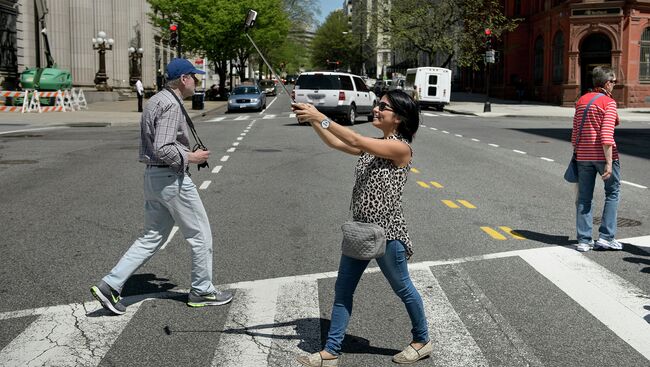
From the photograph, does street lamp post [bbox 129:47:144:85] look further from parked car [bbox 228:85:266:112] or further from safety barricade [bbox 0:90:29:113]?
safety barricade [bbox 0:90:29:113]

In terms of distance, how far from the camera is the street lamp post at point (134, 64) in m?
59.1

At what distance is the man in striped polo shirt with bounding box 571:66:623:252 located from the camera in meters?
7.68

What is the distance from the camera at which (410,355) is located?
178 inches

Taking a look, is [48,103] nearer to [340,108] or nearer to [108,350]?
[340,108]

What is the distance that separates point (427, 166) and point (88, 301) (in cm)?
1042

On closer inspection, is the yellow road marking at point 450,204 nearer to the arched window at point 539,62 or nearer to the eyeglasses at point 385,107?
the eyeglasses at point 385,107

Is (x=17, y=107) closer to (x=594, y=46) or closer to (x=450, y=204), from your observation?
(x=450, y=204)

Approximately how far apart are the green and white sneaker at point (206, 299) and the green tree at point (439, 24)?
4810 cm

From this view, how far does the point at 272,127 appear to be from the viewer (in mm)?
27234

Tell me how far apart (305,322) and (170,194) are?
138 centimetres

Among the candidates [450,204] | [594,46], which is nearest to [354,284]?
[450,204]

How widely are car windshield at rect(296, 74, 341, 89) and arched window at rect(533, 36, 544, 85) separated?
29521 millimetres

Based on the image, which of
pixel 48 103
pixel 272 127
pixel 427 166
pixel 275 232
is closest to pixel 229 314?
pixel 275 232

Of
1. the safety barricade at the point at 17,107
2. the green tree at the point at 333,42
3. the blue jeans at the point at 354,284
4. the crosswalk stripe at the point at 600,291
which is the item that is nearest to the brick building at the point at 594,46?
the safety barricade at the point at 17,107
